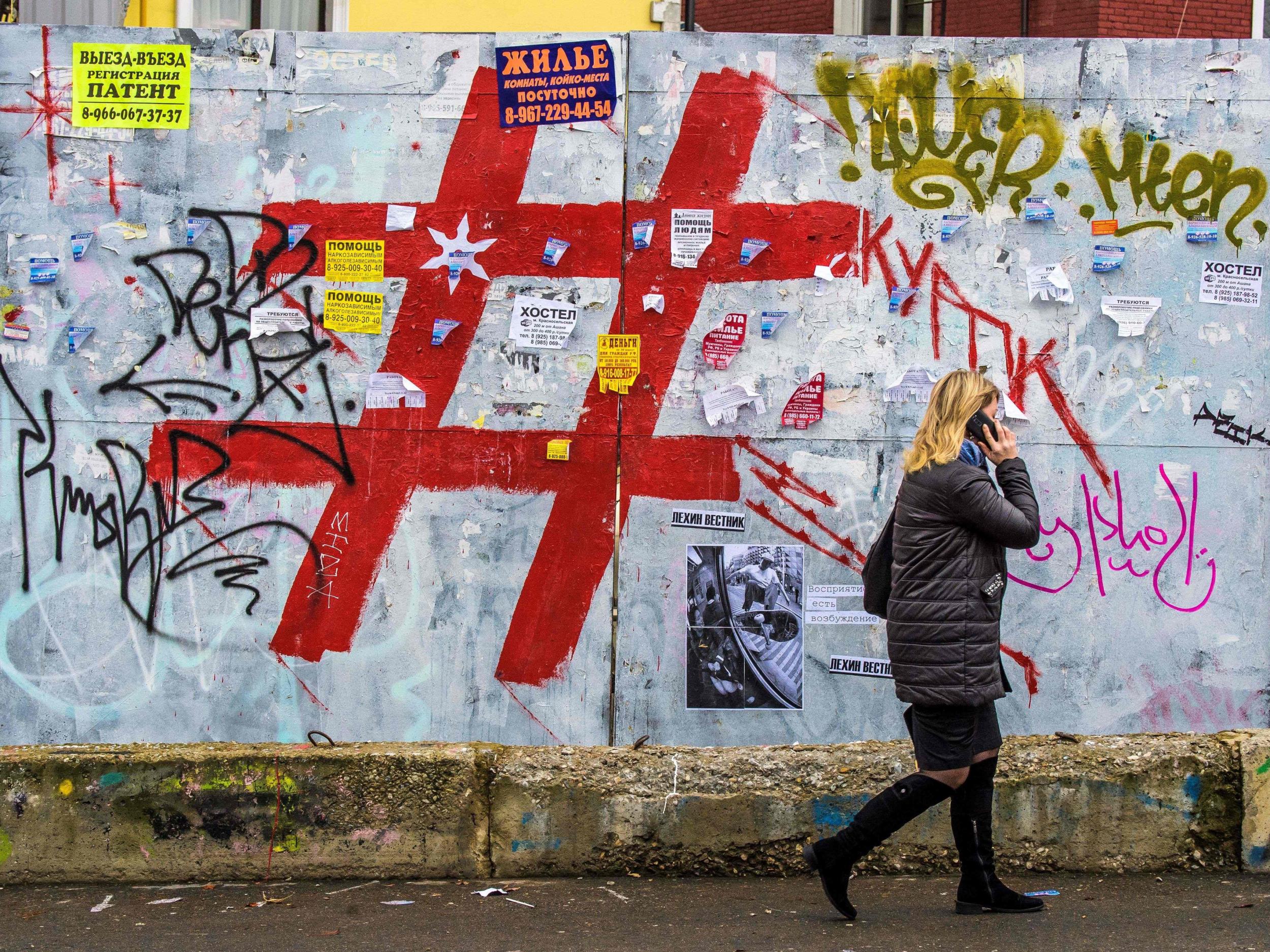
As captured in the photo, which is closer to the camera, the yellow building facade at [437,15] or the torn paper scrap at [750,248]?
the torn paper scrap at [750,248]

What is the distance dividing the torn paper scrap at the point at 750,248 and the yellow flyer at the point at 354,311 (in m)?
1.49

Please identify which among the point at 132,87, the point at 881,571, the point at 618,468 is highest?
the point at 132,87

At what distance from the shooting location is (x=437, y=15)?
26.4 feet

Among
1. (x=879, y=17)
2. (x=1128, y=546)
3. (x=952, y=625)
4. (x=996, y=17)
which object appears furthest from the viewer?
(x=879, y=17)

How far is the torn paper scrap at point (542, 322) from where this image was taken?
5.36 meters

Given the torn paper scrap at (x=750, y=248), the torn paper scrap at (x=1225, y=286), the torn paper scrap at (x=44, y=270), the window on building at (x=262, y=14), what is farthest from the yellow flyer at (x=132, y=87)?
the torn paper scrap at (x=1225, y=286)

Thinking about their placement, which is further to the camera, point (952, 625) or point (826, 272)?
point (826, 272)

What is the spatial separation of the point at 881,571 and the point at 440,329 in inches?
80.9

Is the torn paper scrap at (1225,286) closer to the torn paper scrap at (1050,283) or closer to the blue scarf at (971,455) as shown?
the torn paper scrap at (1050,283)

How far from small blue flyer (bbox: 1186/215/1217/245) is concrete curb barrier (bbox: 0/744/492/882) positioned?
3.62 metres

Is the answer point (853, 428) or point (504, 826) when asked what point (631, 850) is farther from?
point (853, 428)

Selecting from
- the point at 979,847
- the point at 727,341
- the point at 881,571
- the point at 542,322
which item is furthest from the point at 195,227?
the point at 979,847

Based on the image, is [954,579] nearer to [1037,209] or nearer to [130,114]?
[1037,209]

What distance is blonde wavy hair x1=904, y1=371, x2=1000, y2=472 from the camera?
14.4 ft
